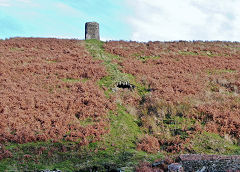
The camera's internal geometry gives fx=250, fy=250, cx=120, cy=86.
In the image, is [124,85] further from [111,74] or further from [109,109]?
[109,109]

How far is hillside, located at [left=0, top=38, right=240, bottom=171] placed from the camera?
12102 millimetres

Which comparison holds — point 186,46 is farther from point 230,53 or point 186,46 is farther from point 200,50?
point 230,53

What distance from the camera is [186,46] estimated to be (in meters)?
34.7

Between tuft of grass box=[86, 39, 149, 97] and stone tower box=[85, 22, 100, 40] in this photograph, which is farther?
stone tower box=[85, 22, 100, 40]

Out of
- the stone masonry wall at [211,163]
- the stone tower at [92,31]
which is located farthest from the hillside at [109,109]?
the stone tower at [92,31]

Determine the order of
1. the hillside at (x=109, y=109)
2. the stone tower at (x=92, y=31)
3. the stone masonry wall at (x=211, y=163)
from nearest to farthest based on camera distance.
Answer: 1. the stone masonry wall at (x=211, y=163)
2. the hillside at (x=109, y=109)
3. the stone tower at (x=92, y=31)

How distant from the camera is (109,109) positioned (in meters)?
16.8

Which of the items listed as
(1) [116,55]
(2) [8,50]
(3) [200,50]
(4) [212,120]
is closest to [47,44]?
(2) [8,50]

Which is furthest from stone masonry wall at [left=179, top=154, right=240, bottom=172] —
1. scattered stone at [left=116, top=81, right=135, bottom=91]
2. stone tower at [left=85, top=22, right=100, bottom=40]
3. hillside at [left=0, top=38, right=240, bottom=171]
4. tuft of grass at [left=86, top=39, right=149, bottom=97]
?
stone tower at [left=85, top=22, right=100, bottom=40]

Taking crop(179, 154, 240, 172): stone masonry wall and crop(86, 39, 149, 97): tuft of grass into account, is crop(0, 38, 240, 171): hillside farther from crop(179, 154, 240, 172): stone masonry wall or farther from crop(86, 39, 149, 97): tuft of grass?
crop(179, 154, 240, 172): stone masonry wall

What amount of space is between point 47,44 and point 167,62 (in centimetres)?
1542

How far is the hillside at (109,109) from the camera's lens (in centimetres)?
1210

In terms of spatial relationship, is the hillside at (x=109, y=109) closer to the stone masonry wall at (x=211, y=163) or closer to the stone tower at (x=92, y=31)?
the stone masonry wall at (x=211, y=163)

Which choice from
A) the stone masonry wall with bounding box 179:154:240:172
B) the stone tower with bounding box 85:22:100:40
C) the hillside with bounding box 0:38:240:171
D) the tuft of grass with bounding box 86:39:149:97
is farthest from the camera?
the stone tower with bounding box 85:22:100:40
